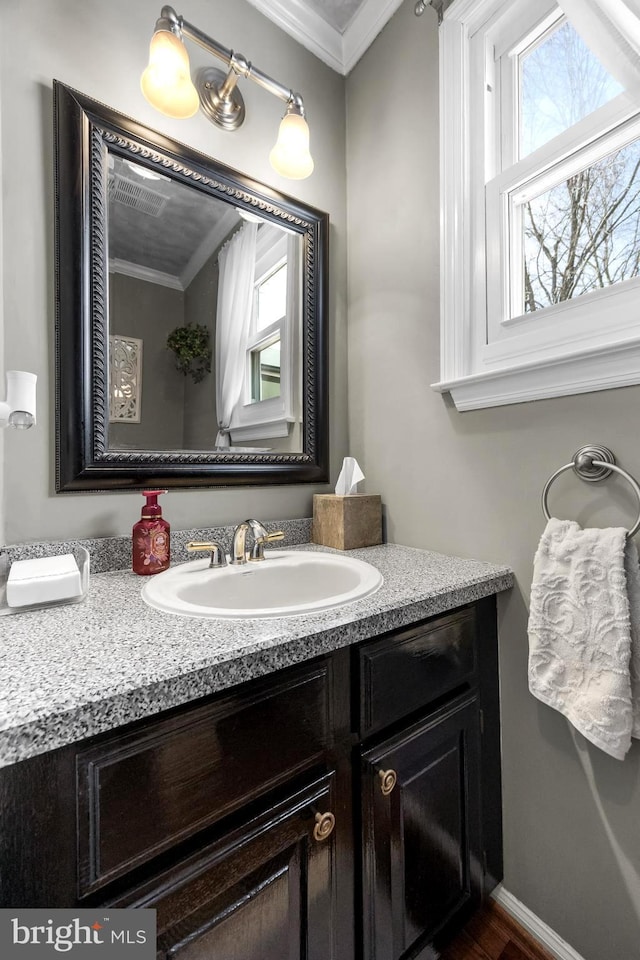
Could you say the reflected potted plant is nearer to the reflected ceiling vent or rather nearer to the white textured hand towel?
the reflected ceiling vent

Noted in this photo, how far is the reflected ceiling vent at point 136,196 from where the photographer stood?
1.01 meters

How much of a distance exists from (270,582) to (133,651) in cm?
50

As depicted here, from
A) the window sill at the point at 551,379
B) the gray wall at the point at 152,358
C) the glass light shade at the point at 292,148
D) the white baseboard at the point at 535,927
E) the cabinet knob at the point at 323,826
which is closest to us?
the cabinet knob at the point at 323,826

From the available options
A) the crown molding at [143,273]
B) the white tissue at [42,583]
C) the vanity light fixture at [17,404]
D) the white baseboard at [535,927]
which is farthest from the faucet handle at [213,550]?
the white baseboard at [535,927]

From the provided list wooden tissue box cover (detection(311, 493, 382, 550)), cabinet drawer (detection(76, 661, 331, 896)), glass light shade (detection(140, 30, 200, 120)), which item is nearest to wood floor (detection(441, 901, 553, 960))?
cabinet drawer (detection(76, 661, 331, 896))

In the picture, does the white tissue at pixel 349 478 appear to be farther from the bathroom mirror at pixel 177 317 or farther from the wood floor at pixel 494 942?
the wood floor at pixel 494 942

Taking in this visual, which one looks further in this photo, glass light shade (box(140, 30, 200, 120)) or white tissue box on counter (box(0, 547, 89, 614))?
glass light shade (box(140, 30, 200, 120))

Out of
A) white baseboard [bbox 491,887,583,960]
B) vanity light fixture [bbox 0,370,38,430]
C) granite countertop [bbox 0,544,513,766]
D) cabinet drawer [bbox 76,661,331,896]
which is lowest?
white baseboard [bbox 491,887,583,960]

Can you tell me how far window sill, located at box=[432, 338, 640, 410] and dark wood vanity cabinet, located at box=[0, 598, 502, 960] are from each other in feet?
1.64

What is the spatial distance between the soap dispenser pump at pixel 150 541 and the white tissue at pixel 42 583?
0.17 meters

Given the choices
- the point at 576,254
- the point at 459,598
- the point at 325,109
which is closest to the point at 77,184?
the point at 325,109

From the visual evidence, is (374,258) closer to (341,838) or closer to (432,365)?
(432,365)

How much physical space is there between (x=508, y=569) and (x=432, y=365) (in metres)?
0.58

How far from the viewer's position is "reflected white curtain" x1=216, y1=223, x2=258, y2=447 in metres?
1.19
